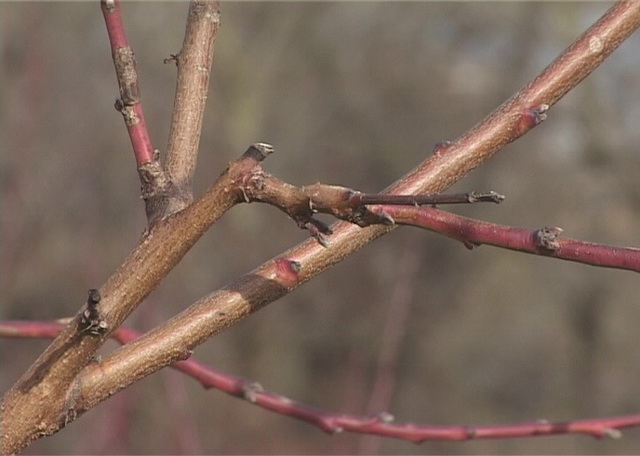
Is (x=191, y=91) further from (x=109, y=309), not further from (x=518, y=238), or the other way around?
(x=518, y=238)

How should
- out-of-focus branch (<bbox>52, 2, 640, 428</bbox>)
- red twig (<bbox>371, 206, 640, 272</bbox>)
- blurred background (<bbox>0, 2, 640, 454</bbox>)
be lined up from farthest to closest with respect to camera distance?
blurred background (<bbox>0, 2, 640, 454</bbox>)
out-of-focus branch (<bbox>52, 2, 640, 428</bbox>)
red twig (<bbox>371, 206, 640, 272</bbox>)

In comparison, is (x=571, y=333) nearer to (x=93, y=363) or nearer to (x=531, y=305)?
(x=531, y=305)

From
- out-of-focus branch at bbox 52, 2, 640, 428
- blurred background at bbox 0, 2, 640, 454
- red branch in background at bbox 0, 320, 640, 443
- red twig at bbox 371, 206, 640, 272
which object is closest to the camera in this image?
red twig at bbox 371, 206, 640, 272

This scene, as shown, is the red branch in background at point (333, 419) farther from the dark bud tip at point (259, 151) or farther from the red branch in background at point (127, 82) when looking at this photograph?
the dark bud tip at point (259, 151)

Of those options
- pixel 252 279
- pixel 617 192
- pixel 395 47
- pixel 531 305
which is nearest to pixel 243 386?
pixel 252 279

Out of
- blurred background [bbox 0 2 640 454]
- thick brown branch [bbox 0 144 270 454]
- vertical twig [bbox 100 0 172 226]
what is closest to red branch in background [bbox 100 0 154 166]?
vertical twig [bbox 100 0 172 226]

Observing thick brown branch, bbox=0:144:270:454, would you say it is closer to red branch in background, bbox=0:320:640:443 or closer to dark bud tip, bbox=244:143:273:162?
dark bud tip, bbox=244:143:273:162
